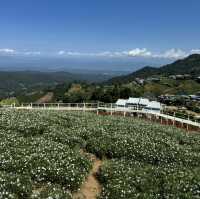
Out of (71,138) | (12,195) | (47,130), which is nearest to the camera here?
(12,195)

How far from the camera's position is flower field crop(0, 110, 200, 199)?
1962 centimetres

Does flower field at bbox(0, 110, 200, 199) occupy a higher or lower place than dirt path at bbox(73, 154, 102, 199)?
higher

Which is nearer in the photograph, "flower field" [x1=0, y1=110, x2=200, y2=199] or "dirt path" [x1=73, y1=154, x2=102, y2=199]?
"flower field" [x1=0, y1=110, x2=200, y2=199]

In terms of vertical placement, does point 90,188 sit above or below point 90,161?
below

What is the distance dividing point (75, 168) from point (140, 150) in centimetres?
628

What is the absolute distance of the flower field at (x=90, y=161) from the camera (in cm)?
1962

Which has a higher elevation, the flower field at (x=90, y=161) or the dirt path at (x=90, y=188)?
the flower field at (x=90, y=161)

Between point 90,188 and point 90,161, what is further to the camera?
point 90,161

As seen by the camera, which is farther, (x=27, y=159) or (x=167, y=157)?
(x=167, y=157)

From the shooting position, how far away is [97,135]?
30000mm

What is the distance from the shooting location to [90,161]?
969 inches

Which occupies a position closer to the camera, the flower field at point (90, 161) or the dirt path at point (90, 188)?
the flower field at point (90, 161)

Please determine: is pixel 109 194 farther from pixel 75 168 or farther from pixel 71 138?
pixel 71 138

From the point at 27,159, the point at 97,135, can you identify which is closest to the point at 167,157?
the point at 97,135
